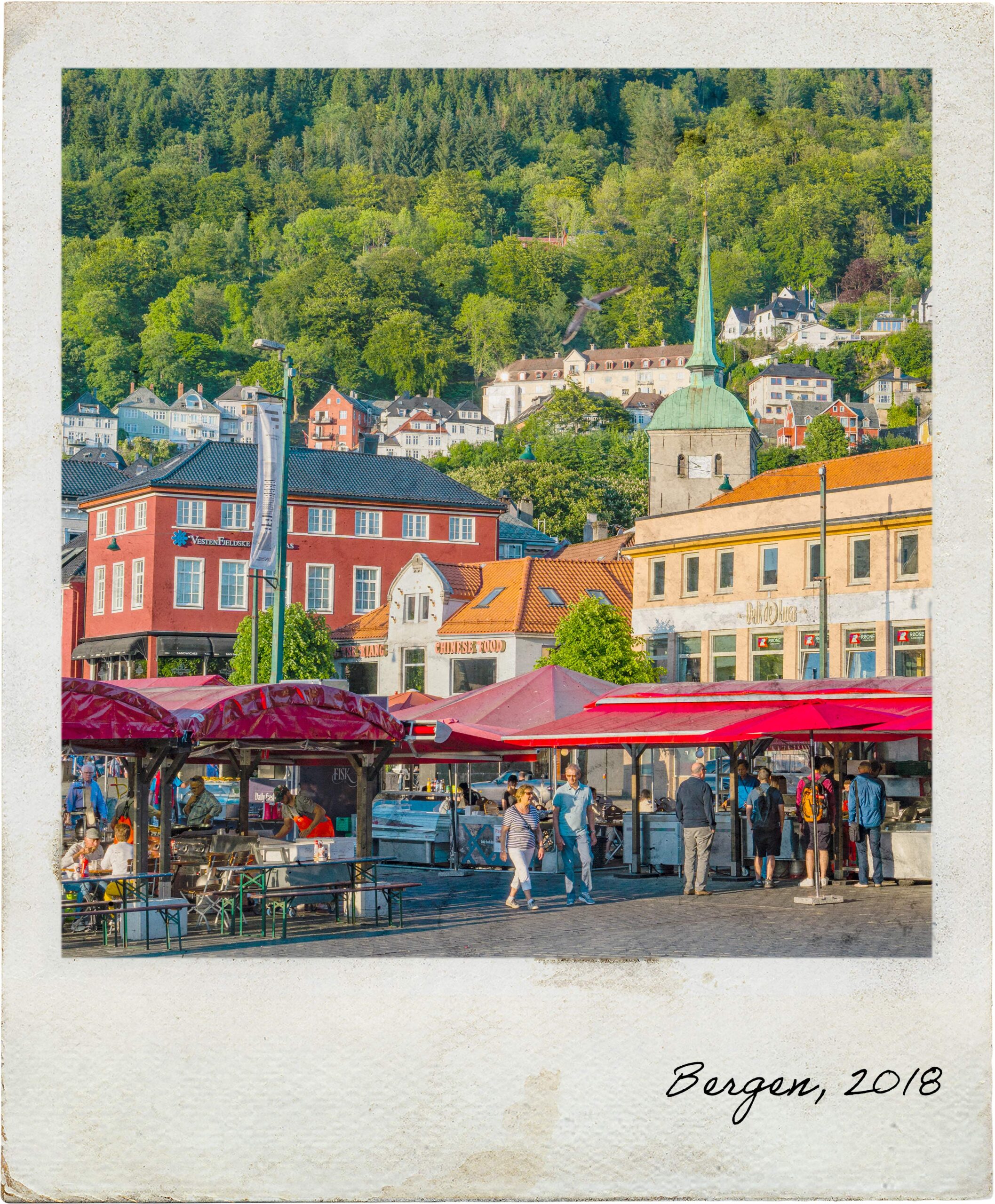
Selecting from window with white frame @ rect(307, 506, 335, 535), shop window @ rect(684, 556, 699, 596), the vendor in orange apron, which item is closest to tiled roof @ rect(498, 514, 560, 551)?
window with white frame @ rect(307, 506, 335, 535)

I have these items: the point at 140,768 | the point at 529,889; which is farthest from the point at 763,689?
the point at 140,768

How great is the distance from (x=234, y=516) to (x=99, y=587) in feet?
20.1

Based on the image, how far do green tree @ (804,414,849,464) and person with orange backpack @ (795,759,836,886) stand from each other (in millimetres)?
106650

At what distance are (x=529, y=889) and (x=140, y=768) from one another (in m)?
4.70

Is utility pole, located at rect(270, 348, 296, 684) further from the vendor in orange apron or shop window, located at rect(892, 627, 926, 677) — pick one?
shop window, located at rect(892, 627, 926, 677)

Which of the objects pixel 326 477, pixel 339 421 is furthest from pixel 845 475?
pixel 339 421

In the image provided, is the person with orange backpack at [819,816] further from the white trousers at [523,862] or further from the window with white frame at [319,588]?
the window with white frame at [319,588]

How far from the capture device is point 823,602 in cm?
4241

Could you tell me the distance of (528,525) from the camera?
92.2m

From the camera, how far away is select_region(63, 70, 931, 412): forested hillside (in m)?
133

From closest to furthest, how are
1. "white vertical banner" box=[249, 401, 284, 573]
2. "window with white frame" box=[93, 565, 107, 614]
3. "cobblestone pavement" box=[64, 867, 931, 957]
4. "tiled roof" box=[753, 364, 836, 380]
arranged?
"cobblestone pavement" box=[64, 867, 931, 957]
"white vertical banner" box=[249, 401, 284, 573]
"window with white frame" box=[93, 565, 107, 614]
"tiled roof" box=[753, 364, 836, 380]

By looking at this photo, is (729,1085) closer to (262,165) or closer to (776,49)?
(776,49)

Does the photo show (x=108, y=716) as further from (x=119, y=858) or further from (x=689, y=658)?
A: (x=689, y=658)

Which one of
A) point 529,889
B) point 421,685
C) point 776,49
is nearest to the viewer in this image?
point 776,49
